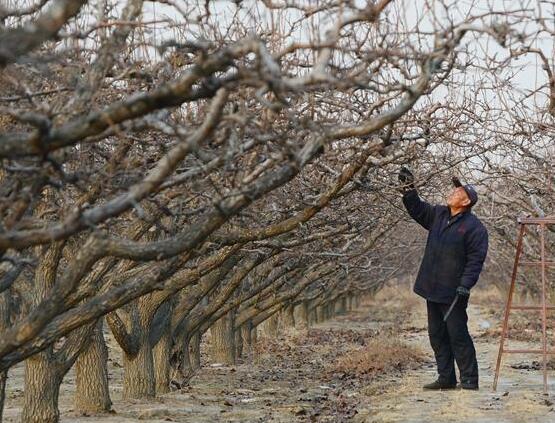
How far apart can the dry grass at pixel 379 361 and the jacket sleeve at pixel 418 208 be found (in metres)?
6.79

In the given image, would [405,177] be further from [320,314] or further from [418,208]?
[320,314]

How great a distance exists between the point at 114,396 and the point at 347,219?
4639 millimetres

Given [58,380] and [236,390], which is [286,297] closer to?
[236,390]

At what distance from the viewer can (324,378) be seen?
1902 cm

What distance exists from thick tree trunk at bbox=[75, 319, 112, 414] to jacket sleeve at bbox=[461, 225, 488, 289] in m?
4.22

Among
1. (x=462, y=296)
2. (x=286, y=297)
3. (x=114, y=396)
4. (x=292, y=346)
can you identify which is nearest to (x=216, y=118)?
(x=462, y=296)

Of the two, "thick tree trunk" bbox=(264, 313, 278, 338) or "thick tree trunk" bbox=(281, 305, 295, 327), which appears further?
"thick tree trunk" bbox=(281, 305, 295, 327)

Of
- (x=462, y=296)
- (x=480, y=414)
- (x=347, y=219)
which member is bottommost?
(x=480, y=414)

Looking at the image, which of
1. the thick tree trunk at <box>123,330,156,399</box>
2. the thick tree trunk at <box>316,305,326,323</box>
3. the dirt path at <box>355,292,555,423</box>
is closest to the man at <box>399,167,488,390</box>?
the dirt path at <box>355,292,555,423</box>

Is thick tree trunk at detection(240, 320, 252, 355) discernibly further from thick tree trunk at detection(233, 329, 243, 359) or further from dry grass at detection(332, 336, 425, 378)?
dry grass at detection(332, 336, 425, 378)

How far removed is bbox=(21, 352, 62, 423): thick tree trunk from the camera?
10.9 m

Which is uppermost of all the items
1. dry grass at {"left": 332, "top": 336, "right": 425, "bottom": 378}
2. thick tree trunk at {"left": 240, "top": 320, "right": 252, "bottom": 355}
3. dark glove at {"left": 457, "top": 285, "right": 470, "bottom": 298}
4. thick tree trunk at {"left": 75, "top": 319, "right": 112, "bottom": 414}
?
thick tree trunk at {"left": 240, "top": 320, "right": 252, "bottom": 355}

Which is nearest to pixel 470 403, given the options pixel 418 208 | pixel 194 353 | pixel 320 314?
pixel 418 208

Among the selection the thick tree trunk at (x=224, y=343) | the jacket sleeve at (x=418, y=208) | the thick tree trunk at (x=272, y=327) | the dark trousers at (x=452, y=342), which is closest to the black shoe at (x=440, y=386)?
the dark trousers at (x=452, y=342)
